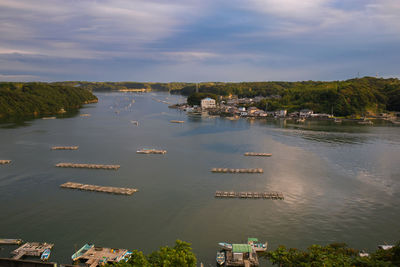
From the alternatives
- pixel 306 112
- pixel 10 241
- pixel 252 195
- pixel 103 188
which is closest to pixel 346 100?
pixel 306 112

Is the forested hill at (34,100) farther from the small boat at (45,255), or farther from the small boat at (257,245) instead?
the small boat at (257,245)

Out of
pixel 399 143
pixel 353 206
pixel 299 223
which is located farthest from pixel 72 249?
pixel 399 143

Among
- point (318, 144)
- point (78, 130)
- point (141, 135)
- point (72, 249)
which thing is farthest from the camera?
point (78, 130)

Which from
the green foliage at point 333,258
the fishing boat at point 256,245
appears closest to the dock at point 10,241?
the fishing boat at point 256,245

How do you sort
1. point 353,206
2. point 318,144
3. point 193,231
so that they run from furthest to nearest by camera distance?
1. point 318,144
2. point 353,206
3. point 193,231

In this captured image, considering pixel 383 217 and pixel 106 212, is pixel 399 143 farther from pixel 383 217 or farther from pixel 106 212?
pixel 106 212

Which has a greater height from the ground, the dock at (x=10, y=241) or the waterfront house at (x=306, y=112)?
the waterfront house at (x=306, y=112)
